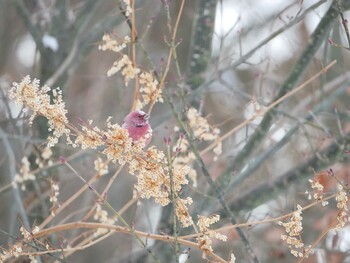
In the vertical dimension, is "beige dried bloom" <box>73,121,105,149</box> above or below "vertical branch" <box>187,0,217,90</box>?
below

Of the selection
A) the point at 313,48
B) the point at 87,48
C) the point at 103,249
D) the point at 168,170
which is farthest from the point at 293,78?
the point at 103,249

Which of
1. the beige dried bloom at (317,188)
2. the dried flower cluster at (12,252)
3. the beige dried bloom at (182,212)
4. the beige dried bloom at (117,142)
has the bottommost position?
the beige dried bloom at (317,188)

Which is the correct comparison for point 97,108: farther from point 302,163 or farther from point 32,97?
point 32,97

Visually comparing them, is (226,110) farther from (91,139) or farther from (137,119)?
(91,139)

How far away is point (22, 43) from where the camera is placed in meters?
8.77

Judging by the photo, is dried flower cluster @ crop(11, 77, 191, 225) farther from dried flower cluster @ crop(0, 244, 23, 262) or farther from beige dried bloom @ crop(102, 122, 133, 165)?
dried flower cluster @ crop(0, 244, 23, 262)

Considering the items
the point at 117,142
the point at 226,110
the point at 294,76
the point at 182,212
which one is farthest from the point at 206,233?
the point at 226,110

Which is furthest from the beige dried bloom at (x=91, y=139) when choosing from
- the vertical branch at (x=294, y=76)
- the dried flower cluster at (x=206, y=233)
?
the vertical branch at (x=294, y=76)

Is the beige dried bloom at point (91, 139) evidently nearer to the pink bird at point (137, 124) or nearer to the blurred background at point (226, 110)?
the blurred background at point (226, 110)

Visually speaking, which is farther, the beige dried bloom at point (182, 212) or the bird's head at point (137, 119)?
the bird's head at point (137, 119)

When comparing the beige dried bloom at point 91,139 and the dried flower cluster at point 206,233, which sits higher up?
the beige dried bloom at point 91,139

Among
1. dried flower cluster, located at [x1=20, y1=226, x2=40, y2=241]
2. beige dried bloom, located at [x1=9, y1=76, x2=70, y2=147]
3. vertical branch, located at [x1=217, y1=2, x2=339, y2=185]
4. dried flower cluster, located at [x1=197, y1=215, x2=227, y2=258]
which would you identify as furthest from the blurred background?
dried flower cluster, located at [x1=20, y1=226, x2=40, y2=241]

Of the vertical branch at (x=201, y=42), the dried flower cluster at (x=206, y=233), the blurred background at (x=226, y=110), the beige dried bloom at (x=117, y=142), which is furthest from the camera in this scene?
the vertical branch at (x=201, y=42)

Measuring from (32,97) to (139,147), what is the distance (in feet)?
1.39
